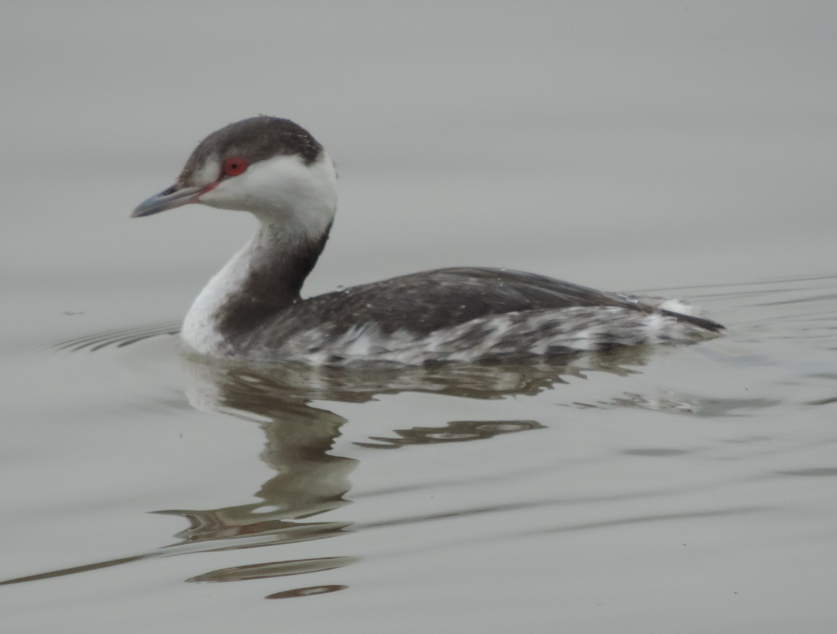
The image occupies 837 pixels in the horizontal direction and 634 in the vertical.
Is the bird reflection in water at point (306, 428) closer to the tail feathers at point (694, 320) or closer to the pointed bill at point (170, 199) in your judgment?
the tail feathers at point (694, 320)

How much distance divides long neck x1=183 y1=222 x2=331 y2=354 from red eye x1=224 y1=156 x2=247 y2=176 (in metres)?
0.42

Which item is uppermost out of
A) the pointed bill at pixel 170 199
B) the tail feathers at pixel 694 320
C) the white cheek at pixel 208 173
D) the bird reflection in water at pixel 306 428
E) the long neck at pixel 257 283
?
the white cheek at pixel 208 173

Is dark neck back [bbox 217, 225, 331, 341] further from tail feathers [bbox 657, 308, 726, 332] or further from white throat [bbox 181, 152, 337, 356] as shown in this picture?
tail feathers [bbox 657, 308, 726, 332]

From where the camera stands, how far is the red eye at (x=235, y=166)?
7.61 meters

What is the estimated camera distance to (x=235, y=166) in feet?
25.0

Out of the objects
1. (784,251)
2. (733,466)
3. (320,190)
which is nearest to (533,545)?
(733,466)

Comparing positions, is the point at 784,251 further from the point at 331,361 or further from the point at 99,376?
the point at 99,376

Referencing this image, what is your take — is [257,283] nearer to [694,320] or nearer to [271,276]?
[271,276]

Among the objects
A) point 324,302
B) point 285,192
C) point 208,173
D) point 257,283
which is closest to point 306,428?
point 324,302

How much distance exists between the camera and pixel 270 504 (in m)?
5.57

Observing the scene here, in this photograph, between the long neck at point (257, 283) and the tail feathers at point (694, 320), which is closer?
the tail feathers at point (694, 320)

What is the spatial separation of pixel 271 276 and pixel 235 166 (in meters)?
0.65

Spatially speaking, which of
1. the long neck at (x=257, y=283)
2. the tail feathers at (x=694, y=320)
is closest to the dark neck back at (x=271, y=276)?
the long neck at (x=257, y=283)

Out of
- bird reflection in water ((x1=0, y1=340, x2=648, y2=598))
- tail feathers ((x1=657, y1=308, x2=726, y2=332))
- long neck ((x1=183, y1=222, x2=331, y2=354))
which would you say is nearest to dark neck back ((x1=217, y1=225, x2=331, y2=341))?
long neck ((x1=183, y1=222, x2=331, y2=354))
